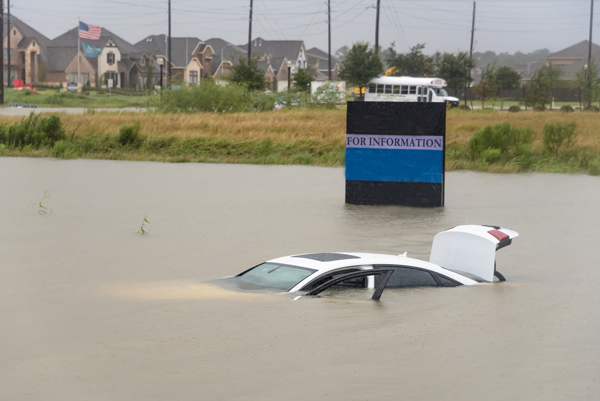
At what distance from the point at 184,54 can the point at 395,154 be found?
3764 inches

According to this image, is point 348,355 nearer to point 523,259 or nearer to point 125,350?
point 125,350

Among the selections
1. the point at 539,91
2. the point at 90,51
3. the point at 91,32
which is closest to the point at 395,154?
the point at 539,91

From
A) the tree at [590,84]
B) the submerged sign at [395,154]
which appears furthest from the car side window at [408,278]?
the tree at [590,84]

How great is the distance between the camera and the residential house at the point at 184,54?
106m

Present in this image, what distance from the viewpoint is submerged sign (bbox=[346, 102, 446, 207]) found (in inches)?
667

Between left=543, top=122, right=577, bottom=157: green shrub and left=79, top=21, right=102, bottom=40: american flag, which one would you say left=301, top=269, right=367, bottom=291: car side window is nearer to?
left=543, top=122, right=577, bottom=157: green shrub

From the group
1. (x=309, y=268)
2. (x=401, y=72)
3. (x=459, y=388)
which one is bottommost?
(x=459, y=388)

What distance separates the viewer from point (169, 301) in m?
8.62

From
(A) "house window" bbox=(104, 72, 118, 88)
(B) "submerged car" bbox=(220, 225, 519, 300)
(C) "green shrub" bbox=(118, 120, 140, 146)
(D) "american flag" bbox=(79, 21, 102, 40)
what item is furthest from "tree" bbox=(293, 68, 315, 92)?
(B) "submerged car" bbox=(220, 225, 519, 300)

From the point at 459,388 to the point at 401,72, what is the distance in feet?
240

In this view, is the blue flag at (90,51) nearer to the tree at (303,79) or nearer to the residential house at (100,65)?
the residential house at (100,65)

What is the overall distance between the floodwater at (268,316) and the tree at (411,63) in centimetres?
6225

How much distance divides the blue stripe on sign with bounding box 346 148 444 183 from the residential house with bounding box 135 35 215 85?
288 ft

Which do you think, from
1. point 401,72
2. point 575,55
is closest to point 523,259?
point 401,72
